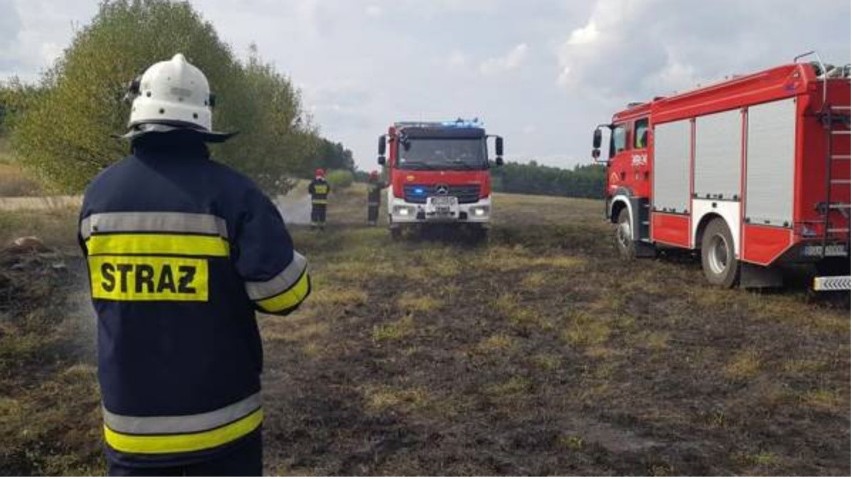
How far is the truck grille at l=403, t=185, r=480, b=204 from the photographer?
595 inches

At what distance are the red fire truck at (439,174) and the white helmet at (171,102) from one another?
1266cm

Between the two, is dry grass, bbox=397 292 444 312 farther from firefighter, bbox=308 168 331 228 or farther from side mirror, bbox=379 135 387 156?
firefighter, bbox=308 168 331 228

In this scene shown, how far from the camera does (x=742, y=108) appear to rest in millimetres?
9359

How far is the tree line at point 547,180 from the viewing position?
50.4m

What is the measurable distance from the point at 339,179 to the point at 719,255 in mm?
36320

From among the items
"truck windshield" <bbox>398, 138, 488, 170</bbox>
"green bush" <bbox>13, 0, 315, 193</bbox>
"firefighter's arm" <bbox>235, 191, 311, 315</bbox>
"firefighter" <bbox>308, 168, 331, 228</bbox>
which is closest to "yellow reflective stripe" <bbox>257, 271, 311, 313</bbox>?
"firefighter's arm" <bbox>235, 191, 311, 315</bbox>

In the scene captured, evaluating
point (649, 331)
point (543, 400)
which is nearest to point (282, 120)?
point (649, 331)

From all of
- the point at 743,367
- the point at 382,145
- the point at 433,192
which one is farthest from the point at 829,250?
the point at 382,145

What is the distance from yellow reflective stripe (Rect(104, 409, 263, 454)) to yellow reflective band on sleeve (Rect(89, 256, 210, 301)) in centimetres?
41

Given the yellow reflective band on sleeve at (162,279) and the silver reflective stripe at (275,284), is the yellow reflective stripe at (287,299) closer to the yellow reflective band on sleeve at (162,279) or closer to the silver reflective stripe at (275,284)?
the silver reflective stripe at (275,284)

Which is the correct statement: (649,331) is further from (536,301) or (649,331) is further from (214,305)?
(214,305)

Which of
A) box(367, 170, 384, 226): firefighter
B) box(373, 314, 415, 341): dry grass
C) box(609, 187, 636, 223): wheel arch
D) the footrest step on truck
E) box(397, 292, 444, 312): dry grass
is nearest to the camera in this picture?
box(373, 314, 415, 341): dry grass

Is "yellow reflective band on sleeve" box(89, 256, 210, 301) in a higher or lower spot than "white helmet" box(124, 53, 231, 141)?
lower

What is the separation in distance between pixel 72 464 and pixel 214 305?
8.42 feet
